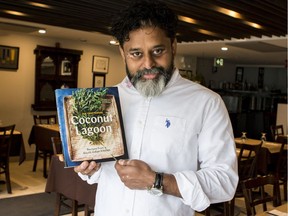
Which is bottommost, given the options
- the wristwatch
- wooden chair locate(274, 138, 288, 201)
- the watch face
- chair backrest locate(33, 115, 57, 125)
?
wooden chair locate(274, 138, 288, 201)

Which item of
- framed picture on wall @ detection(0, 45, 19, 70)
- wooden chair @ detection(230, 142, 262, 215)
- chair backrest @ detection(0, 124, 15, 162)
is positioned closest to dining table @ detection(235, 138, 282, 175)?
wooden chair @ detection(230, 142, 262, 215)

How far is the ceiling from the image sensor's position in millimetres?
3918

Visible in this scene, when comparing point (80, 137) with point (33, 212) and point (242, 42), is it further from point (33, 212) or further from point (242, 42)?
point (242, 42)

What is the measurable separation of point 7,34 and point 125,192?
6.20m

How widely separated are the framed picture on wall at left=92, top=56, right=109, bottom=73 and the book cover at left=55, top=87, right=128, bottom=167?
6.96 metres

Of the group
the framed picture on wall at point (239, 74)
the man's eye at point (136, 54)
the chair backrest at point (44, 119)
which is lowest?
the chair backrest at point (44, 119)

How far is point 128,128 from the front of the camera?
1.22 m

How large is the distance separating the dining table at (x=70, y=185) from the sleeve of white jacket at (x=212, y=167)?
220cm

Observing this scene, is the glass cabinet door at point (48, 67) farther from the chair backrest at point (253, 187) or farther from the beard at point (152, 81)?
the beard at point (152, 81)

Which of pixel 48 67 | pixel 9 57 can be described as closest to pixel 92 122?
pixel 9 57

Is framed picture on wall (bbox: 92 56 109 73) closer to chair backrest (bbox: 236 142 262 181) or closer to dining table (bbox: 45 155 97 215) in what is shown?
chair backrest (bbox: 236 142 262 181)

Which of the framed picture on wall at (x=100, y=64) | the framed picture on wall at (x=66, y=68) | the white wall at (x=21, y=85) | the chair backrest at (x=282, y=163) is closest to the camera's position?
the chair backrest at (x=282, y=163)

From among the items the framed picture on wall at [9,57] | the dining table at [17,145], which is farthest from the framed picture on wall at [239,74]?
the dining table at [17,145]

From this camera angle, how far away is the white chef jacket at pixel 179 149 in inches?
42.6
